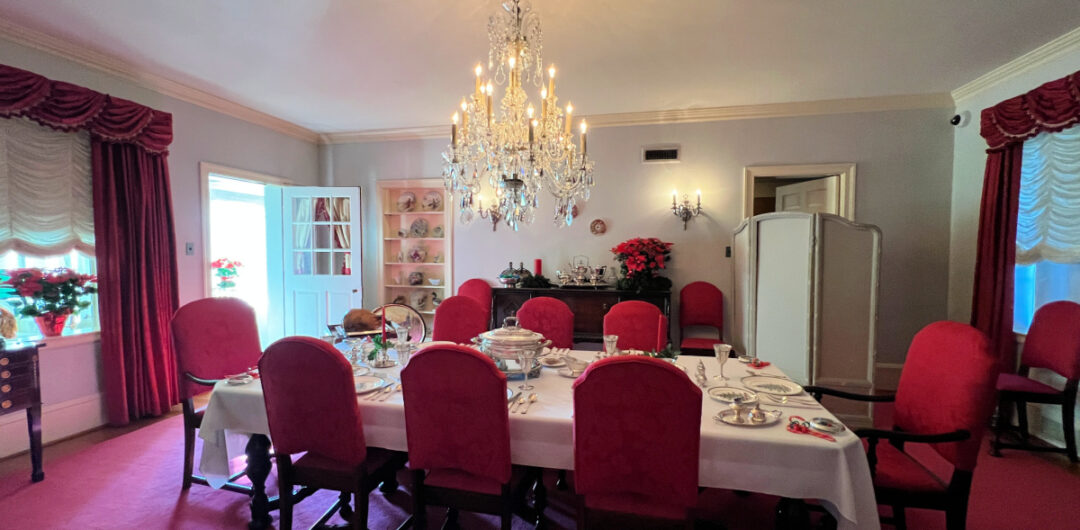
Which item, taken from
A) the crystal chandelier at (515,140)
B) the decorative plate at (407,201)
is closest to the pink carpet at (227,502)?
the crystal chandelier at (515,140)

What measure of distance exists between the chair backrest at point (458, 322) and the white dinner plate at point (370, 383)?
94 centimetres

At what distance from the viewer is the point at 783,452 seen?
1436 millimetres

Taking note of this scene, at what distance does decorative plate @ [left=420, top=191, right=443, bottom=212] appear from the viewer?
16.9ft

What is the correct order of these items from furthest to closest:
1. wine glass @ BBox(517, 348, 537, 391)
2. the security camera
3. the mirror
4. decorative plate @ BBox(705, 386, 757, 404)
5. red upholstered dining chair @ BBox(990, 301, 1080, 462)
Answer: the mirror → the security camera → red upholstered dining chair @ BBox(990, 301, 1080, 462) → wine glass @ BBox(517, 348, 537, 391) → decorative plate @ BBox(705, 386, 757, 404)

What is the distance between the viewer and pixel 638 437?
1376 mm

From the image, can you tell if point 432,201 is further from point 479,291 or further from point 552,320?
point 552,320

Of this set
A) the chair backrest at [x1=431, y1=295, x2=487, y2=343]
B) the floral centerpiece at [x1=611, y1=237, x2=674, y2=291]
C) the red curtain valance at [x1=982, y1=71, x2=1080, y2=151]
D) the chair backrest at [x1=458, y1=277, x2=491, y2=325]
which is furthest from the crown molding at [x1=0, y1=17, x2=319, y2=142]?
the red curtain valance at [x1=982, y1=71, x2=1080, y2=151]

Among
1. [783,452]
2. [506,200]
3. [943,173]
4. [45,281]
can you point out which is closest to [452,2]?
[506,200]

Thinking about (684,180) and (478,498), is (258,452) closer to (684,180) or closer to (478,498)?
(478,498)

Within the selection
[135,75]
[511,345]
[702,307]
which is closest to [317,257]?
[135,75]

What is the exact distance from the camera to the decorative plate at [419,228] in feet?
17.0

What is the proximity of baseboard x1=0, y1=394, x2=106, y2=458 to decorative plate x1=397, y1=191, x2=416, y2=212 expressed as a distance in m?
3.02

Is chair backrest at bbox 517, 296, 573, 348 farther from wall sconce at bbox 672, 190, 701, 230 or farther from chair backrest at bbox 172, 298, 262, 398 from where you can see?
wall sconce at bbox 672, 190, 701, 230

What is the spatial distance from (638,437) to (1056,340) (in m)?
3.26
